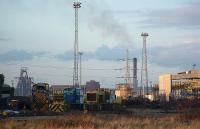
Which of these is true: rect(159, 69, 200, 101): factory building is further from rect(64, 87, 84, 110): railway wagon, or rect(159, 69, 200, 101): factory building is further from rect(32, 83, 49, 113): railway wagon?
rect(32, 83, 49, 113): railway wagon

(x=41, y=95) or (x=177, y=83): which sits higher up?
(x=177, y=83)

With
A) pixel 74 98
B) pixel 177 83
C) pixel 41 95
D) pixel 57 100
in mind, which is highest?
pixel 177 83

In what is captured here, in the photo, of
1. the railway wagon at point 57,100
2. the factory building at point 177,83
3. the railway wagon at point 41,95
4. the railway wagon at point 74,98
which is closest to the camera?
the railway wagon at point 57,100

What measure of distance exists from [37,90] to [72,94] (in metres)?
11.4

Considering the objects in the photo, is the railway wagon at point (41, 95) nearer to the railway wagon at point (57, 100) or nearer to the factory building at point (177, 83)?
the railway wagon at point (57, 100)

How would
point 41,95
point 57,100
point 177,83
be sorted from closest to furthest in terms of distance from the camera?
point 41,95 → point 57,100 → point 177,83

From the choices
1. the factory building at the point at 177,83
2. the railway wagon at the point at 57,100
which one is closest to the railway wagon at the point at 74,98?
the railway wagon at the point at 57,100

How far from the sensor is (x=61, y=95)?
69500mm

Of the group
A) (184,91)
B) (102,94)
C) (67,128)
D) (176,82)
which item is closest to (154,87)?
(176,82)

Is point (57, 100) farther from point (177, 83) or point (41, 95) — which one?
point (177, 83)

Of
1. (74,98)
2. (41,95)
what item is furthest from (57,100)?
(41,95)

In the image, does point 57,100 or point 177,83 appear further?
point 177,83

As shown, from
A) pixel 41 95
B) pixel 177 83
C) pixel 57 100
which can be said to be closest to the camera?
pixel 41 95

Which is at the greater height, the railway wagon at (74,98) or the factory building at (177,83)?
the factory building at (177,83)
